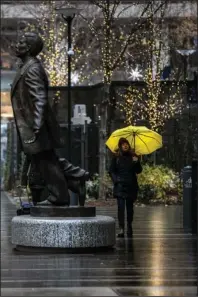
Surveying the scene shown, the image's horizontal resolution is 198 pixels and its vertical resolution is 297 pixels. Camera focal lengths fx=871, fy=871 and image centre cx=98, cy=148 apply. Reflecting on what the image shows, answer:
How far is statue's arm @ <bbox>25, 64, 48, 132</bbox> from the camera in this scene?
12.9m

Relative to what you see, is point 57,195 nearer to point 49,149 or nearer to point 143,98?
point 49,149

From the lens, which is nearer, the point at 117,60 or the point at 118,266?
the point at 118,266

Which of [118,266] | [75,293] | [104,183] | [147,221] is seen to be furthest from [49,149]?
[104,183]


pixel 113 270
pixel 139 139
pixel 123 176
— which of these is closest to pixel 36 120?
pixel 113 270

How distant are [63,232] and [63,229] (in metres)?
0.05

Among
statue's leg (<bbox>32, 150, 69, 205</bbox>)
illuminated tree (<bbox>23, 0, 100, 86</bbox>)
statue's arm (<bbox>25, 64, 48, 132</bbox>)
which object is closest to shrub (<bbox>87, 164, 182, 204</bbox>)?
illuminated tree (<bbox>23, 0, 100, 86</bbox>)

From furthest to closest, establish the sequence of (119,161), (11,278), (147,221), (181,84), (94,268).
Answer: (181,84)
(147,221)
(119,161)
(94,268)
(11,278)

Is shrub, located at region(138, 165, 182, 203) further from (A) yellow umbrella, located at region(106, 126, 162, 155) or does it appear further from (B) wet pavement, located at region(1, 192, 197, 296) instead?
(B) wet pavement, located at region(1, 192, 197, 296)

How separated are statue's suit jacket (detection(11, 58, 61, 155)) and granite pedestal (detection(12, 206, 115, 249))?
100 centimetres

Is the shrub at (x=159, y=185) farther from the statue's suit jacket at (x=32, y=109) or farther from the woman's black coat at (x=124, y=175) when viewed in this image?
the statue's suit jacket at (x=32, y=109)

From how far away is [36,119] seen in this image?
12.9 meters

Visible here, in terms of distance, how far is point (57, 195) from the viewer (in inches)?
528

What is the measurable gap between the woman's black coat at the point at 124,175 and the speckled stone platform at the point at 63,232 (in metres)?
2.69

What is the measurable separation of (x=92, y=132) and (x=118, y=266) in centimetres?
1896
